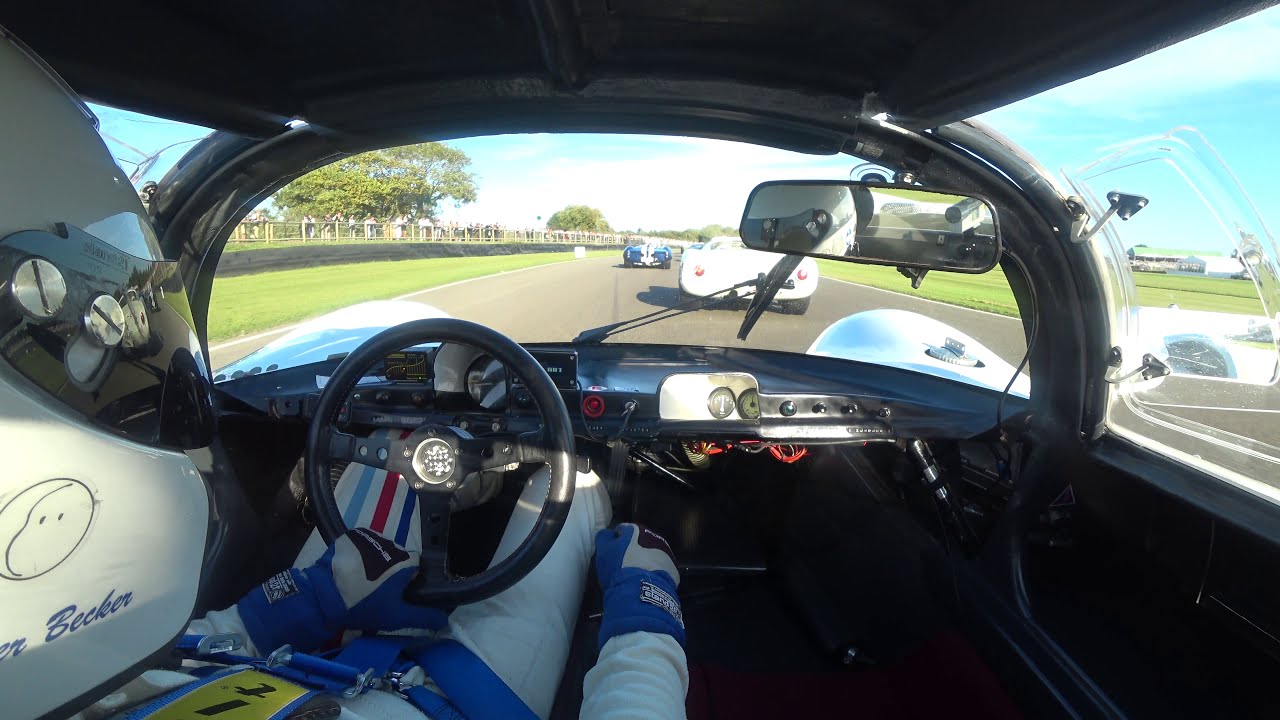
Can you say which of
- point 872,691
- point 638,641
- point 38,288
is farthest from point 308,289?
point 872,691

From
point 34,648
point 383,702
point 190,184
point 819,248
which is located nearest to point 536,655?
point 383,702

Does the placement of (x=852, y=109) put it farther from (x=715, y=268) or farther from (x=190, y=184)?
(x=190, y=184)

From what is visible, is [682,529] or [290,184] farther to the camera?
[682,529]

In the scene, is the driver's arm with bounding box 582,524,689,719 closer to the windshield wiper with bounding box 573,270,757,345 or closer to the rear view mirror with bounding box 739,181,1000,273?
the windshield wiper with bounding box 573,270,757,345

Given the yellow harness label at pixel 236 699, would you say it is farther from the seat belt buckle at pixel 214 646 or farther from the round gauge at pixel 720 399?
the round gauge at pixel 720 399

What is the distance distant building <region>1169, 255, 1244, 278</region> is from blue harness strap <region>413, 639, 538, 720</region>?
2049 mm

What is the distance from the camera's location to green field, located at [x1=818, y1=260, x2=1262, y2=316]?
5.97ft

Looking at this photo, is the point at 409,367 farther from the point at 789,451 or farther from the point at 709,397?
the point at 789,451

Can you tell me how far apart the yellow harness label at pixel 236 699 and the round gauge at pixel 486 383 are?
132cm

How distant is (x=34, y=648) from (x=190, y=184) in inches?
69.1

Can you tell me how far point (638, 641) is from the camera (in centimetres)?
158

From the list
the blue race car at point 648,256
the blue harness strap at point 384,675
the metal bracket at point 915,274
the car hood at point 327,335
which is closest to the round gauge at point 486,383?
the car hood at point 327,335

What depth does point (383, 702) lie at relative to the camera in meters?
1.24

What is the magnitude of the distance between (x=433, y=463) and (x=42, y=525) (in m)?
1.01
